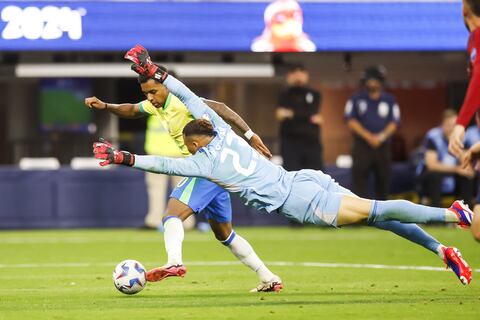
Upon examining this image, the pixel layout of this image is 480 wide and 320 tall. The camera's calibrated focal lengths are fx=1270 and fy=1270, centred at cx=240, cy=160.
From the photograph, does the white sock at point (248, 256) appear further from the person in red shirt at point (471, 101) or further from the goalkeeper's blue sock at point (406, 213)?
the person in red shirt at point (471, 101)

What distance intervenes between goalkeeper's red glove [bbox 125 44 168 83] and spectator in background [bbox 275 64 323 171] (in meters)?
9.63

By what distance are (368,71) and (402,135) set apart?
21.2 feet

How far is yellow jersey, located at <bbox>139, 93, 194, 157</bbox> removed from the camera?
11.3 m

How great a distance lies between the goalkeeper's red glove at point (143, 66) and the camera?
10.7 m

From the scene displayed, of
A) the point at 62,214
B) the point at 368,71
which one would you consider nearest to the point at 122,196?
the point at 62,214

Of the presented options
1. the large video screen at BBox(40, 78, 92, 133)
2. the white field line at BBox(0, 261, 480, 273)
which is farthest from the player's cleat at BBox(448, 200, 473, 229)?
the large video screen at BBox(40, 78, 92, 133)

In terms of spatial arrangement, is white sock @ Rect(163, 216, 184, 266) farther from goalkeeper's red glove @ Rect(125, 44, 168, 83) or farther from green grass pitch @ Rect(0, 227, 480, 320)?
goalkeeper's red glove @ Rect(125, 44, 168, 83)

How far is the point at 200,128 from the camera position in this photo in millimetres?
10203

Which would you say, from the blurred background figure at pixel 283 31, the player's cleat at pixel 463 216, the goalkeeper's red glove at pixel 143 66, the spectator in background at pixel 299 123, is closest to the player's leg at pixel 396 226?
the player's cleat at pixel 463 216

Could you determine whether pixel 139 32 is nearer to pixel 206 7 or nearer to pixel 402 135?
pixel 206 7

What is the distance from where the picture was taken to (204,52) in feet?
73.6

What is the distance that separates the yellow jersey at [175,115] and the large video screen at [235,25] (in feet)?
32.0

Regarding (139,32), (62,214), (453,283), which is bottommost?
(62,214)

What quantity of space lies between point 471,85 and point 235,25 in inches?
490
